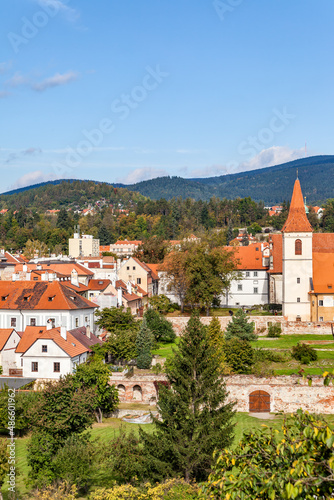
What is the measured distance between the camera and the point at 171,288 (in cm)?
6600

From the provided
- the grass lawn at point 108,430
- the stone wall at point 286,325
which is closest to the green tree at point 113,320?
the stone wall at point 286,325

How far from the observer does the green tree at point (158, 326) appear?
5109cm

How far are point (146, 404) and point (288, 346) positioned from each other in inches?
587

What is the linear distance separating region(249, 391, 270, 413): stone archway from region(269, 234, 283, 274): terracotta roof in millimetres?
28455

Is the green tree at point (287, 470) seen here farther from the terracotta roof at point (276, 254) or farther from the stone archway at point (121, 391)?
the terracotta roof at point (276, 254)

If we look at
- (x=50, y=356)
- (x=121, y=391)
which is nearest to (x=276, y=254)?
(x=121, y=391)

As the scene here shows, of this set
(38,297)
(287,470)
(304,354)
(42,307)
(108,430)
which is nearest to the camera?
(287,470)

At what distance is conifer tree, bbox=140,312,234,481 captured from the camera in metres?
22.5

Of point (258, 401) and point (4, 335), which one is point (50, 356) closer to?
point (4, 335)

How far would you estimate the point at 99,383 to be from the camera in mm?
33938

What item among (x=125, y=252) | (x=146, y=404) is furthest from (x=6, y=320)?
(x=125, y=252)

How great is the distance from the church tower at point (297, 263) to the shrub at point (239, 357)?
628 inches

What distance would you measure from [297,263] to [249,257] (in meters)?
15.4

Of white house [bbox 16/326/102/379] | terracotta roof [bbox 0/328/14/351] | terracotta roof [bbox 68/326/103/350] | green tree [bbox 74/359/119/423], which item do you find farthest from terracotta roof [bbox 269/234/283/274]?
green tree [bbox 74/359/119/423]
